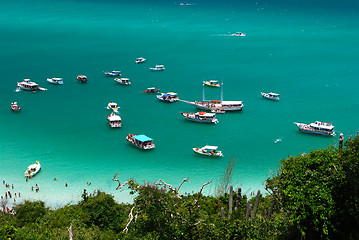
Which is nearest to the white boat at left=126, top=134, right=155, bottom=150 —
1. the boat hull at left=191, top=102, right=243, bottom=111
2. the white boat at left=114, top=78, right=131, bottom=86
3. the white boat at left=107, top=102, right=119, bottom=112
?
the white boat at left=107, top=102, right=119, bottom=112

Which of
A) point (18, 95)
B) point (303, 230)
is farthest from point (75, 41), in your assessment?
point (303, 230)

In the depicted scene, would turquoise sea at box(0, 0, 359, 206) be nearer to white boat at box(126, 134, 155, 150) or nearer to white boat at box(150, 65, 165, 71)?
white boat at box(126, 134, 155, 150)

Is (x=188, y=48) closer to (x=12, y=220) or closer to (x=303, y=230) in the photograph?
(x=12, y=220)

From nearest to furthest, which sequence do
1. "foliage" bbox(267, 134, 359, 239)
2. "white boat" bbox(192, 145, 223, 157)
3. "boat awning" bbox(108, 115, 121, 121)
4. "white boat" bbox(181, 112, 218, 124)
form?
1. "foliage" bbox(267, 134, 359, 239)
2. "white boat" bbox(192, 145, 223, 157)
3. "boat awning" bbox(108, 115, 121, 121)
4. "white boat" bbox(181, 112, 218, 124)

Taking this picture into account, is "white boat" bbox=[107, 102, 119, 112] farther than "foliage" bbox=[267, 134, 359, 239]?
Yes

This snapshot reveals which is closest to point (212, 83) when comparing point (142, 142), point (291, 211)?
point (142, 142)

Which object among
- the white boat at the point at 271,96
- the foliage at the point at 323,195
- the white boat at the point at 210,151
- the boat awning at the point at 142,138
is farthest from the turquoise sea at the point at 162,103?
the foliage at the point at 323,195

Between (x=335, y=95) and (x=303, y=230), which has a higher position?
(x=303, y=230)

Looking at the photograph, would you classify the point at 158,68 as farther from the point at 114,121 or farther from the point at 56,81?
the point at 114,121
